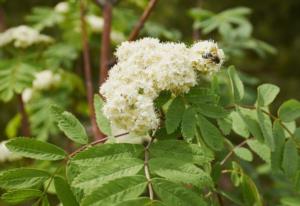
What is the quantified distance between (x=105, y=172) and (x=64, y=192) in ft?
0.60

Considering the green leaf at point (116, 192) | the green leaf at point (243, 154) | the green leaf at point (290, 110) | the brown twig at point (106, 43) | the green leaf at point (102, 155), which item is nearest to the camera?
the green leaf at point (116, 192)

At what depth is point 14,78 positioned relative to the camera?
2.13 m

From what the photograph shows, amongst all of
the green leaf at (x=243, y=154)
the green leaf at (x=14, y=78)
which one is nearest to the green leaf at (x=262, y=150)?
the green leaf at (x=243, y=154)

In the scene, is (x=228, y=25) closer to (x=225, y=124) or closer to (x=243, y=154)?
(x=243, y=154)

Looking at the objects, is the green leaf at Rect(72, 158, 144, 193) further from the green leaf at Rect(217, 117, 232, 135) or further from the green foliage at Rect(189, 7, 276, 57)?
the green foliage at Rect(189, 7, 276, 57)

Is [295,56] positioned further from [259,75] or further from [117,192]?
[117,192]

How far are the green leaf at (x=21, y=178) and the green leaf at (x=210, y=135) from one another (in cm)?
38

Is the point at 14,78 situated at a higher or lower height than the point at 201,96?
lower

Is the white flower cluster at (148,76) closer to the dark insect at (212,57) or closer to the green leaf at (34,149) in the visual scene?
the dark insect at (212,57)

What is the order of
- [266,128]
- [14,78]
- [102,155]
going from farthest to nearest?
[14,78], [266,128], [102,155]

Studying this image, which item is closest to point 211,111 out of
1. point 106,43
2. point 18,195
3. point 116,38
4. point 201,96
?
point 201,96

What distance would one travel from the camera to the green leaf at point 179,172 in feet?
3.94

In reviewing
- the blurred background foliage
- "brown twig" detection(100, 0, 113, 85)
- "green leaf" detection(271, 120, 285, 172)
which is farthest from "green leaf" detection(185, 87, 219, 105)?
"brown twig" detection(100, 0, 113, 85)

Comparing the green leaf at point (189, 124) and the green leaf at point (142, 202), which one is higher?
the green leaf at point (189, 124)
